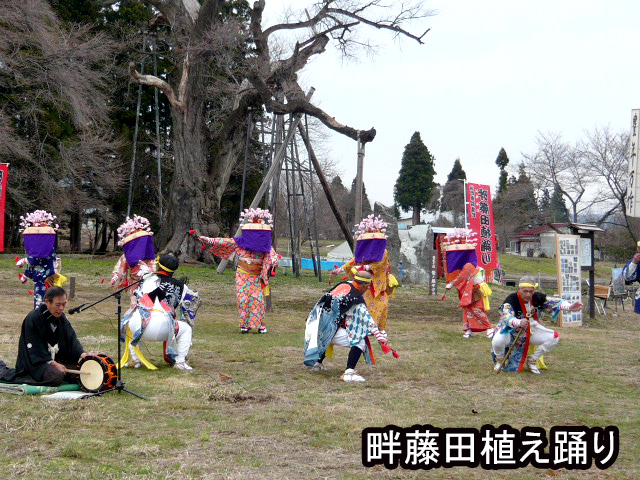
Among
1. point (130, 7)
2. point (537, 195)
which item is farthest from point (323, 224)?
point (130, 7)

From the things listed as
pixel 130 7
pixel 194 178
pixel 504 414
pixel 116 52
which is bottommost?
pixel 504 414

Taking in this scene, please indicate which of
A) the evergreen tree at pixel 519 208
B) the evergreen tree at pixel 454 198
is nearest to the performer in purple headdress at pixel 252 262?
the evergreen tree at pixel 519 208

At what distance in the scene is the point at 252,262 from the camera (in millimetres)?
12000

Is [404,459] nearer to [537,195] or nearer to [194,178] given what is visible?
[194,178]

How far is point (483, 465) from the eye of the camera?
4715mm

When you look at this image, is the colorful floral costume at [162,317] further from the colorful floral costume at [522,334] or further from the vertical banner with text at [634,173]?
the vertical banner with text at [634,173]

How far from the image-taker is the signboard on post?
50.9 ft

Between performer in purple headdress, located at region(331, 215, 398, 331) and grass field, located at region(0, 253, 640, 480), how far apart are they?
0.69m

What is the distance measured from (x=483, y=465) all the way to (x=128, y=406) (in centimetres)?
319

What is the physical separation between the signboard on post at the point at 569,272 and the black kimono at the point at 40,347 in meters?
11.4

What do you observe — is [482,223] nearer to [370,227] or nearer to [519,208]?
[370,227]

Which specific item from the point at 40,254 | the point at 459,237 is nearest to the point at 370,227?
the point at 459,237

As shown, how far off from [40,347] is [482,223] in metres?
12.5

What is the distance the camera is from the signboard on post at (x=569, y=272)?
50.9 feet
